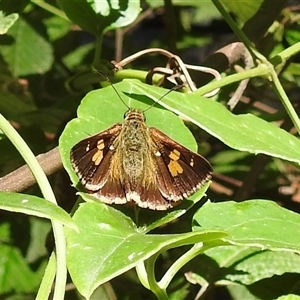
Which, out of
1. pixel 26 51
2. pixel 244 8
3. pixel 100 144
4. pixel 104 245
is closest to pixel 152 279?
pixel 104 245

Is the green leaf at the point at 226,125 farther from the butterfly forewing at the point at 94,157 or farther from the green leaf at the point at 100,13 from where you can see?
the green leaf at the point at 100,13

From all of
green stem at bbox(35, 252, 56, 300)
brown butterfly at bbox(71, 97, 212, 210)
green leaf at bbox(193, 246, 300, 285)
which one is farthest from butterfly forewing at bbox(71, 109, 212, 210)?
green leaf at bbox(193, 246, 300, 285)

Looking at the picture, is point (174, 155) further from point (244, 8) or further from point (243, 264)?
point (244, 8)

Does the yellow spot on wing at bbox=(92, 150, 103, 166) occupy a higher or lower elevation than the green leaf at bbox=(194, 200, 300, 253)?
higher

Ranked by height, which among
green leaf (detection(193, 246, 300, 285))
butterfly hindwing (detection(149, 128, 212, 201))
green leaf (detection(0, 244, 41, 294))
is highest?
butterfly hindwing (detection(149, 128, 212, 201))

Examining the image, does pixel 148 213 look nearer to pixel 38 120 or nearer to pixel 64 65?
pixel 38 120

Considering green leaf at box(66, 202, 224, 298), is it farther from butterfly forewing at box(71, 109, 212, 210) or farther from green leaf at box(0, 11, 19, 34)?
green leaf at box(0, 11, 19, 34)

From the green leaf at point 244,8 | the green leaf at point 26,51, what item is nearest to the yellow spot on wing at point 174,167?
the green leaf at point 244,8
